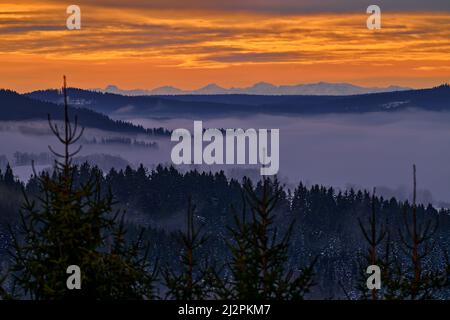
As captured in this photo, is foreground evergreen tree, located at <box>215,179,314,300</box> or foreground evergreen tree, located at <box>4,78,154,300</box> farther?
foreground evergreen tree, located at <box>4,78,154,300</box>

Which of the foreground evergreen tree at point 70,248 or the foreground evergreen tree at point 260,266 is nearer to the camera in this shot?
the foreground evergreen tree at point 260,266

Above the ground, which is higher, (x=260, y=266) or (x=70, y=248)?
(x=70, y=248)

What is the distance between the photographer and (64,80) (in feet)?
63.1

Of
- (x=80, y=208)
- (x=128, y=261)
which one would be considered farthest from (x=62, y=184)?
(x=128, y=261)
